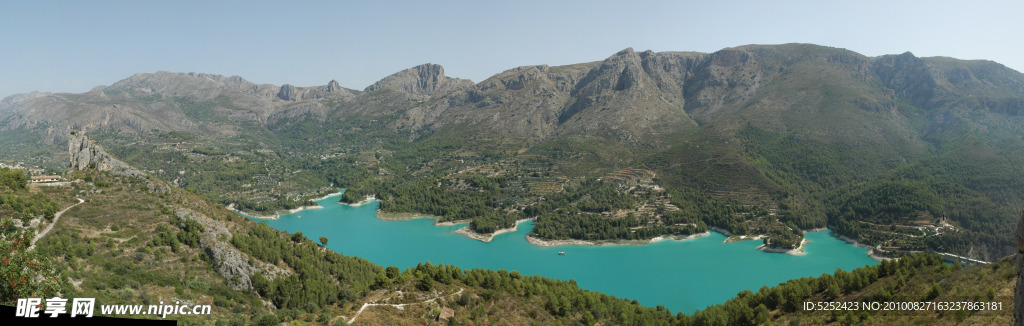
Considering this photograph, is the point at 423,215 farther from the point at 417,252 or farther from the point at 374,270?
the point at 374,270

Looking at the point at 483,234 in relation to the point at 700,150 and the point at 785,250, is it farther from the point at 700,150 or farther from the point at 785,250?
the point at 700,150

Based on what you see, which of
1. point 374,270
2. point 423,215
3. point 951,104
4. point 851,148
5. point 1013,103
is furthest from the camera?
point 951,104

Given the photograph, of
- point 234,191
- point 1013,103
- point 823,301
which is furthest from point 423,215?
point 1013,103

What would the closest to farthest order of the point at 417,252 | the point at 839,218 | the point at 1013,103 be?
the point at 417,252 < the point at 839,218 < the point at 1013,103

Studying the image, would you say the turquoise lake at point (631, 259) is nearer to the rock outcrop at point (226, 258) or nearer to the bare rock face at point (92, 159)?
the rock outcrop at point (226, 258)

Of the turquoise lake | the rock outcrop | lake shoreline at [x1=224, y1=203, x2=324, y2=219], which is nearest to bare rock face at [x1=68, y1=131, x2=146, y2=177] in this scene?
the rock outcrop

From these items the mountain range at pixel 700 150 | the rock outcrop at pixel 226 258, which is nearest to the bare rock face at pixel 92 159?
the rock outcrop at pixel 226 258

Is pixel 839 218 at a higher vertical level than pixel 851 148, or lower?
lower
